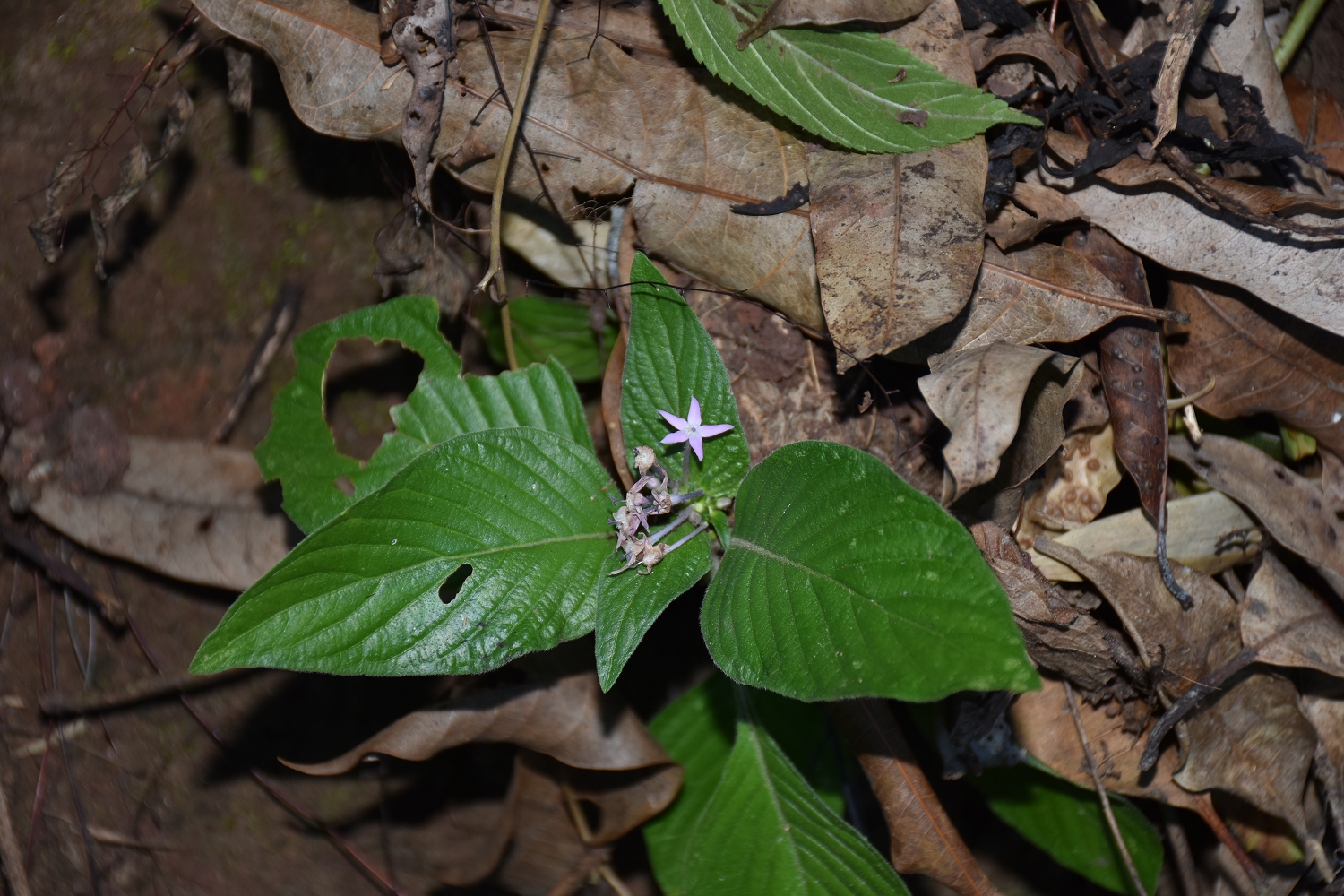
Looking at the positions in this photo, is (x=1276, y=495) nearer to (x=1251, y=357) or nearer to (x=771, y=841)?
(x=1251, y=357)

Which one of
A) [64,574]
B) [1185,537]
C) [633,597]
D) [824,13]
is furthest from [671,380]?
[64,574]

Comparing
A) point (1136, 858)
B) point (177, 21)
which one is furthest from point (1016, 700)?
point (177, 21)

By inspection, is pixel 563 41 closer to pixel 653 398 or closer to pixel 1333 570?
pixel 653 398

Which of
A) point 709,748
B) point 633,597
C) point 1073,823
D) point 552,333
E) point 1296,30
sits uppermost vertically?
point 1296,30

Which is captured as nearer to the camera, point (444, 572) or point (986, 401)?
point (986, 401)

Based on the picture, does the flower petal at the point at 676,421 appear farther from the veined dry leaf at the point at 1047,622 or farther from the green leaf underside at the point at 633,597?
the veined dry leaf at the point at 1047,622

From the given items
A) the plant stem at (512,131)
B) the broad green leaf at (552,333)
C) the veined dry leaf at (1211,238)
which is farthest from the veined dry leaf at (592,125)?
the veined dry leaf at (1211,238)

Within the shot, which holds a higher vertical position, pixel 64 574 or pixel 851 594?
pixel 851 594
